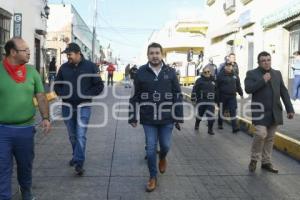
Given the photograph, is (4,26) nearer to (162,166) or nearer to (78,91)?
(78,91)

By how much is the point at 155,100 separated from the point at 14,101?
2.00 metres

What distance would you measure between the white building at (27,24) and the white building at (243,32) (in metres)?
9.65

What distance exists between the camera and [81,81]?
7.36m

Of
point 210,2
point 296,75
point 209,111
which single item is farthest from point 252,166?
point 210,2

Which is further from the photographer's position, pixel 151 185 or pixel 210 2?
pixel 210 2

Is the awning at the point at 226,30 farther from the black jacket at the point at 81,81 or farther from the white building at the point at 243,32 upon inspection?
the black jacket at the point at 81,81

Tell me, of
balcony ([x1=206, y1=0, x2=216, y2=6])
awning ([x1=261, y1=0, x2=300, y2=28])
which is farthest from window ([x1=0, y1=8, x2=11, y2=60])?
balcony ([x1=206, y1=0, x2=216, y2=6])

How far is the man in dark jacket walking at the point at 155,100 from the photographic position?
654 centimetres

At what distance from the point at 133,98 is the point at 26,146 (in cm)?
186

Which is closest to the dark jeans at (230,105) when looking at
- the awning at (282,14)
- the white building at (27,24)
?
the awning at (282,14)

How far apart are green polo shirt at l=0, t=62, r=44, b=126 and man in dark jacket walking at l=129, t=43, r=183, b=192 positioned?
1770 mm

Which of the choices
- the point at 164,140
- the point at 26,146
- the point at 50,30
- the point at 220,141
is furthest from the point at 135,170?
the point at 50,30

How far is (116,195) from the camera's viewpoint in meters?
6.23

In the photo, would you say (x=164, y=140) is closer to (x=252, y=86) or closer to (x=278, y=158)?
(x=252, y=86)
